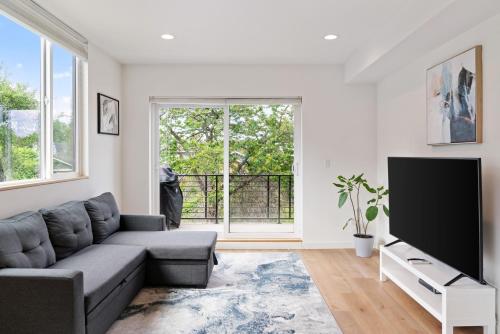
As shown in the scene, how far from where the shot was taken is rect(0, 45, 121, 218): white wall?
2.83 meters

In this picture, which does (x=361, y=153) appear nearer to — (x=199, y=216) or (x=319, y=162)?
(x=319, y=162)

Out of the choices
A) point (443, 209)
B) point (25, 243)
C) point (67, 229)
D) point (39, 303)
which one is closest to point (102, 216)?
point (67, 229)

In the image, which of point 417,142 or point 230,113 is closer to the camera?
point 417,142

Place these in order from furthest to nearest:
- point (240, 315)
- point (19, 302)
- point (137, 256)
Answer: point (137, 256) → point (240, 315) → point (19, 302)

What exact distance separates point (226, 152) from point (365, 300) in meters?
2.65

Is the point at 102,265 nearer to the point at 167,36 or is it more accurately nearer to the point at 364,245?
the point at 167,36

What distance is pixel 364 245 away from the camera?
446 cm

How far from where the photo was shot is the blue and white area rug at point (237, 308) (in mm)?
2584

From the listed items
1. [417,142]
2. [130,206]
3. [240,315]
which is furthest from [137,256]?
[417,142]

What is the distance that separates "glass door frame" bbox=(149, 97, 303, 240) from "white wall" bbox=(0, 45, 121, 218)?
46cm

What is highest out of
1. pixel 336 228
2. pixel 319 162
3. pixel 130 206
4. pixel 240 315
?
pixel 319 162

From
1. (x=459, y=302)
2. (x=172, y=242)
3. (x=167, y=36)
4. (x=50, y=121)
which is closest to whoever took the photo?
(x=459, y=302)

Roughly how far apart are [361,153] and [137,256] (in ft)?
10.6

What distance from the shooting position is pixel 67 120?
3.67 meters
